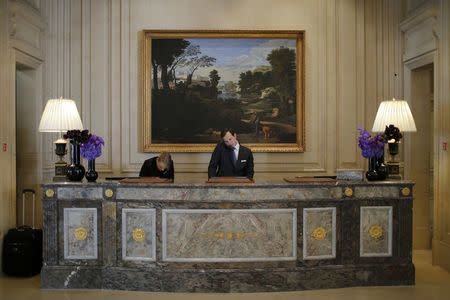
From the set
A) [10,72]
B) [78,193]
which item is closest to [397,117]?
[78,193]

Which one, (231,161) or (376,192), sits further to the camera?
(231,161)

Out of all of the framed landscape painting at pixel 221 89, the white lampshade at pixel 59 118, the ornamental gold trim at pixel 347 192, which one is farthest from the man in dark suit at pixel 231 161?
the white lampshade at pixel 59 118

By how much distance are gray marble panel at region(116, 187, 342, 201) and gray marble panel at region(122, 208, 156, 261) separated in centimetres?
18

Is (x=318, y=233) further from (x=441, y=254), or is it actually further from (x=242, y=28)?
(x=242, y=28)

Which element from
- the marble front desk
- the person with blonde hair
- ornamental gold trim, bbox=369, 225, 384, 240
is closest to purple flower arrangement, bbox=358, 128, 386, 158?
the marble front desk

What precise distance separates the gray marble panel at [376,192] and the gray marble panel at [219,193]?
492 millimetres

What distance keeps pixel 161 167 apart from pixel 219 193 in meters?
1.34

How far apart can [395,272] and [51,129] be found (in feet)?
14.2

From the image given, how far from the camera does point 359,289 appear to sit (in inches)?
216

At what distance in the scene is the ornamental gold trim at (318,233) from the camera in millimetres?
5480

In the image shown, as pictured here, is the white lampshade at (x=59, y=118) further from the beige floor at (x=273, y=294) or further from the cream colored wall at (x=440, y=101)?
the cream colored wall at (x=440, y=101)

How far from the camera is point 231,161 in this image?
6.73 meters

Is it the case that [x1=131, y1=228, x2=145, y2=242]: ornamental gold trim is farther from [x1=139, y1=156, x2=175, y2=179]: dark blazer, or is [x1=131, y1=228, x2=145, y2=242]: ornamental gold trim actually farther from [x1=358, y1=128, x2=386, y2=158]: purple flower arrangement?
[x1=358, y1=128, x2=386, y2=158]: purple flower arrangement

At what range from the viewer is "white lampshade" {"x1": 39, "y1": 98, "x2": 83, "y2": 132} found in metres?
5.78
